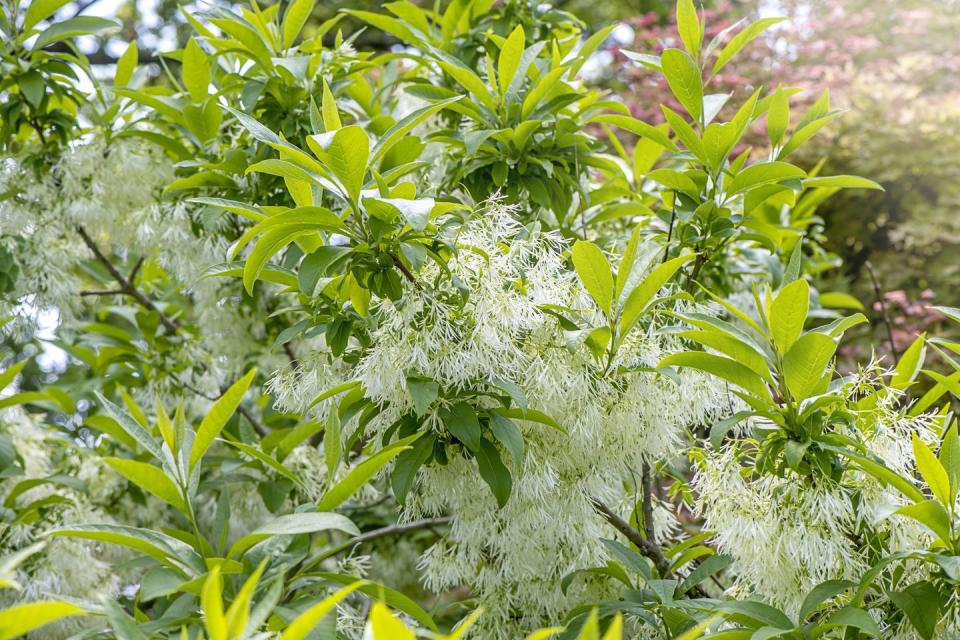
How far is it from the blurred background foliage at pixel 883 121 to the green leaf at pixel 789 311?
5.25ft

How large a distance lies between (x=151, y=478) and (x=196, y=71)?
1479 mm

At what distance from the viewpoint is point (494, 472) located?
1747 millimetres

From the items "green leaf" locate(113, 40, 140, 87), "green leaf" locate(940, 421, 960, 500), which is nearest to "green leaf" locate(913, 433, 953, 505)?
"green leaf" locate(940, 421, 960, 500)

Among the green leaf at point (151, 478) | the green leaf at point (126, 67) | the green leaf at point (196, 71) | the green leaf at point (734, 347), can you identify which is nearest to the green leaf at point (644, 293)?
the green leaf at point (734, 347)

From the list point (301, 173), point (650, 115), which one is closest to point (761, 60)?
point (650, 115)

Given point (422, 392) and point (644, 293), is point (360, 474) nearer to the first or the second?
point (422, 392)

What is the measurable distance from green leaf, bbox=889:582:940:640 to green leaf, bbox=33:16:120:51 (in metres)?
2.48

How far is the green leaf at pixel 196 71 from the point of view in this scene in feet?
8.47

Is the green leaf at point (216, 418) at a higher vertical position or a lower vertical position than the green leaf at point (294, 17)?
lower

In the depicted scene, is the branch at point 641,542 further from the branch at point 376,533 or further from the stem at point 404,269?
the stem at point 404,269

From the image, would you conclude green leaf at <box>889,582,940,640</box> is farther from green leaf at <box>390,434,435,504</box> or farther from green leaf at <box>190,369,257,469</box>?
green leaf at <box>190,369,257,469</box>

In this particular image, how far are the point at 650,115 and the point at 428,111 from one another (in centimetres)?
318

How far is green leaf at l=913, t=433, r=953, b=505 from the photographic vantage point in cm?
150

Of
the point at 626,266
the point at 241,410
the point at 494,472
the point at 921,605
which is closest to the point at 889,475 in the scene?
the point at 921,605
